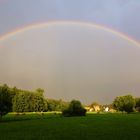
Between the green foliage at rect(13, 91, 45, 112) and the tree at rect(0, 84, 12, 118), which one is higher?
the green foliage at rect(13, 91, 45, 112)

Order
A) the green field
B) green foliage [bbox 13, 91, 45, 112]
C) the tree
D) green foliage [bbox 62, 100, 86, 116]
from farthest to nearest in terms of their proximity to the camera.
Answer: green foliage [bbox 13, 91, 45, 112] → green foliage [bbox 62, 100, 86, 116] → the tree → the green field

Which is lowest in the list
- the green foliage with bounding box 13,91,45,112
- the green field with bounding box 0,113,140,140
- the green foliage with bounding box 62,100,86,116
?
the green field with bounding box 0,113,140,140

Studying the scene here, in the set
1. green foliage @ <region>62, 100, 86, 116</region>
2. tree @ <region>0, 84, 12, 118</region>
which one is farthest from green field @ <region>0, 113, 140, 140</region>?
green foliage @ <region>62, 100, 86, 116</region>

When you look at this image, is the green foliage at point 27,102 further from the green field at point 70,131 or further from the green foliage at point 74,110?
the green field at point 70,131

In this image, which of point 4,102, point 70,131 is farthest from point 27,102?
point 70,131

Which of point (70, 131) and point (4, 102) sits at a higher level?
Answer: point (4, 102)

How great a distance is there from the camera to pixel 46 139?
35.1 meters

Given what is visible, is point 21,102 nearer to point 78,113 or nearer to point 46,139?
point 78,113

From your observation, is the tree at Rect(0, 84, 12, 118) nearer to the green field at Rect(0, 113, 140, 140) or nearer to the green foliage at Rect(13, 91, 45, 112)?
the green field at Rect(0, 113, 140, 140)

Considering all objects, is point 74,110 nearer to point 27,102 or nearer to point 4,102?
point 27,102

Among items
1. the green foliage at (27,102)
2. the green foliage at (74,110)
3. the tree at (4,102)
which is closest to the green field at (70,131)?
the tree at (4,102)

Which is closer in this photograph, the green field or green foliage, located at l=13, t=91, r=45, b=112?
the green field

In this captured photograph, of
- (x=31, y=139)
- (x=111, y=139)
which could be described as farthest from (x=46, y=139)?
(x=111, y=139)

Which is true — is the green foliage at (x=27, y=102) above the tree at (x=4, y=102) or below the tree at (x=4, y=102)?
above
